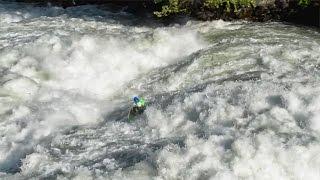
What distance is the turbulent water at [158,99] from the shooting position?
5953 mm

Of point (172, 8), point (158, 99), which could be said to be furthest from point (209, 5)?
point (158, 99)

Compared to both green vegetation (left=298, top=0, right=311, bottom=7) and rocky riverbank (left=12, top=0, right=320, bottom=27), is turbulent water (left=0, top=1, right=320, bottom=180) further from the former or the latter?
green vegetation (left=298, top=0, right=311, bottom=7)

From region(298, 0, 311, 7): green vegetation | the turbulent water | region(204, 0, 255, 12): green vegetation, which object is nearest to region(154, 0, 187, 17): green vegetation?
the turbulent water

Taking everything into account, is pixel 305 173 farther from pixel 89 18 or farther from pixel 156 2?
pixel 89 18

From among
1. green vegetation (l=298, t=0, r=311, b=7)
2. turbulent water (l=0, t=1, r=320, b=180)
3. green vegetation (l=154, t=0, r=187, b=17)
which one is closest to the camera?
turbulent water (l=0, t=1, r=320, b=180)

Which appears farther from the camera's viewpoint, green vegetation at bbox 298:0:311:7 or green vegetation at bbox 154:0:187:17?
green vegetation at bbox 154:0:187:17

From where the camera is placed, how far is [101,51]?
9812 millimetres

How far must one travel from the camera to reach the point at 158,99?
26.0ft

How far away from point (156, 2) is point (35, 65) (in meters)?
3.00

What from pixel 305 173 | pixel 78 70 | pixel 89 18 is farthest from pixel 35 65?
pixel 305 173

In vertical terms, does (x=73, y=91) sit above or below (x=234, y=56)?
below

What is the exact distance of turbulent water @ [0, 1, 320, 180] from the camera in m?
5.95

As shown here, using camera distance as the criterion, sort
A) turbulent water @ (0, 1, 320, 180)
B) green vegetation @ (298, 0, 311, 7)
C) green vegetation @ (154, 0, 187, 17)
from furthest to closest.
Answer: green vegetation @ (154, 0, 187, 17) → green vegetation @ (298, 0, 311, 7) → turbulent water @ (0, 1, 320, 180)

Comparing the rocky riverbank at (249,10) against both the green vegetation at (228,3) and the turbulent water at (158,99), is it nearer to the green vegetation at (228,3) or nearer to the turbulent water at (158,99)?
the green vegetation at (228,3)
